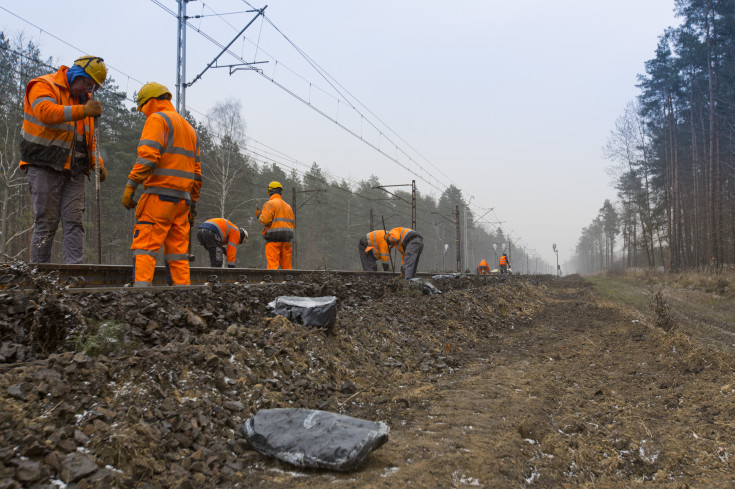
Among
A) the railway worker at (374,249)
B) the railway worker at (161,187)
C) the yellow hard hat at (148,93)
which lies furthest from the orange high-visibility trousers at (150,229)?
the railway worker at (374,249)

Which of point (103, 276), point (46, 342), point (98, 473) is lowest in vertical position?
point (98, 473)

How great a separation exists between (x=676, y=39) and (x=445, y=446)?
36.0 m

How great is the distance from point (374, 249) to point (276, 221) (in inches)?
135

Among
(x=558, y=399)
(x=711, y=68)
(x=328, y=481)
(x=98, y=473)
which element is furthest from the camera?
(x=711, y=68)

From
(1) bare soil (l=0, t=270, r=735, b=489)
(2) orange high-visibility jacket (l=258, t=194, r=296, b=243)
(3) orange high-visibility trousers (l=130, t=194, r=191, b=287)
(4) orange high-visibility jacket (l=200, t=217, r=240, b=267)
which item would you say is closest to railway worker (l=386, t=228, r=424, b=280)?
(2) orange high-visibility jacket (l=258, t=194, r=296, b=243)

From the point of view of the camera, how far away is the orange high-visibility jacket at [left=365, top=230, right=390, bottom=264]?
1097 cm

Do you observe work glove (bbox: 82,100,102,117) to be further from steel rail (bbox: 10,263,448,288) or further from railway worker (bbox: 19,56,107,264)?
steel rail (bbox: 10,263,448,288)

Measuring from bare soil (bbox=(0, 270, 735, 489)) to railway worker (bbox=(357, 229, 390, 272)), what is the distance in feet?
19.2

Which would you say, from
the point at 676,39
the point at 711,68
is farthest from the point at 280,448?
the point at 676,39

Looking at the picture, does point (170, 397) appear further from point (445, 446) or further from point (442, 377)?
point (442, 377)

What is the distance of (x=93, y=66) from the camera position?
465 centimetres

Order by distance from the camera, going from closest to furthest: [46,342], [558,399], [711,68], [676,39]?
[46,342] → [558,399] → [711,68] → [676,39]

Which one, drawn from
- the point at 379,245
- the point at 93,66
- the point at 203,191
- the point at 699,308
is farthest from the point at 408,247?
the point at 203,191

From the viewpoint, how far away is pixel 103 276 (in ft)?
15.8
